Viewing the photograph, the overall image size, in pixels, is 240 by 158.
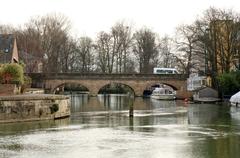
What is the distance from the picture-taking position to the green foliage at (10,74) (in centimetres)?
4012

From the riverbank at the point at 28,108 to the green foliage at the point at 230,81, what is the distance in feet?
99.9

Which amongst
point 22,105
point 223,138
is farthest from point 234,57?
point 223,138

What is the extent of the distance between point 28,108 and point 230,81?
34.1 meters

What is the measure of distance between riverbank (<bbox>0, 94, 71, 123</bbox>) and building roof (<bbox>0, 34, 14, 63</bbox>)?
31147 mm

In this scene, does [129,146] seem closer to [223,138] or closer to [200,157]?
[200,157]

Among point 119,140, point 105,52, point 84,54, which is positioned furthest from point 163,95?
point 119,140

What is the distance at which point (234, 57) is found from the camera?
225 ft

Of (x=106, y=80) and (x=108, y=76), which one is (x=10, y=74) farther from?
(x=108, y=76)

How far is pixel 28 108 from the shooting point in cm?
3375

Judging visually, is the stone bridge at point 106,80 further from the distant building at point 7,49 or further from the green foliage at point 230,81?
the green foliage at point 230,81

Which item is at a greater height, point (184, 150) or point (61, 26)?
point (61, 26)

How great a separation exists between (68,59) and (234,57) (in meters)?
40.5

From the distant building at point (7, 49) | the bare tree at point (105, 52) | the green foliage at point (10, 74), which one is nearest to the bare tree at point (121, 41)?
the bare tree at point (105, 52)

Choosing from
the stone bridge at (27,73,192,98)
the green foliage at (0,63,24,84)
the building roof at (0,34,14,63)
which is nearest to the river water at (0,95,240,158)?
the green foliage at (0,63,24,84)
